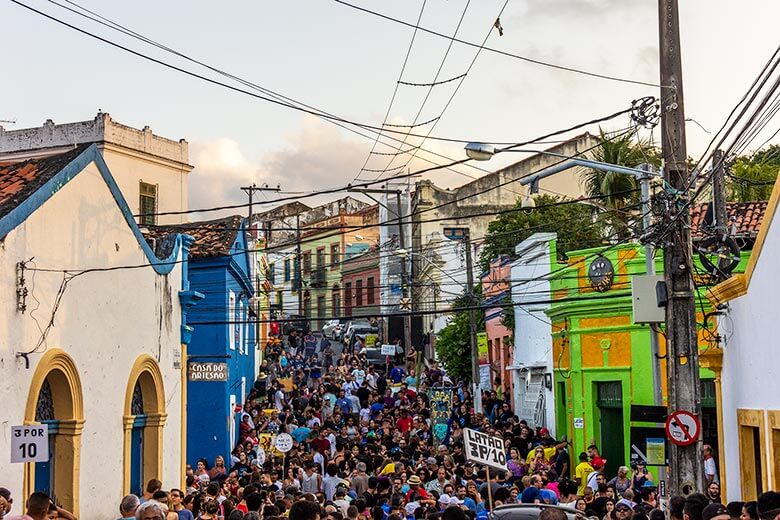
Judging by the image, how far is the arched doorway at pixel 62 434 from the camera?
1667 cm

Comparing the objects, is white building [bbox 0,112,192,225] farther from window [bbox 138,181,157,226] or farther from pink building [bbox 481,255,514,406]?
pink building [bbox 481,255,514,406]

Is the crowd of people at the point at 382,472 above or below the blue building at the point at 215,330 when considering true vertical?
below

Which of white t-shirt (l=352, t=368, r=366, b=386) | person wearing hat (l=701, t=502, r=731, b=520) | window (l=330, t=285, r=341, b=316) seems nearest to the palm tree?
white t-shirt (l=352, t=368, r=366, b=386)

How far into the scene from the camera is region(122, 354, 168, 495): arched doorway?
20.9 m

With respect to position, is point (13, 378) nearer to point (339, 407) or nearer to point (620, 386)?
point (620, 386)

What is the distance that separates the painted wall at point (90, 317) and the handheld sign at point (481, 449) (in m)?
5.65

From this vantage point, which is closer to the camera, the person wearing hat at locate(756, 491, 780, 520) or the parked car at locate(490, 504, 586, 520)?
the person wearing hat at locate(756, 491, 780, 520)

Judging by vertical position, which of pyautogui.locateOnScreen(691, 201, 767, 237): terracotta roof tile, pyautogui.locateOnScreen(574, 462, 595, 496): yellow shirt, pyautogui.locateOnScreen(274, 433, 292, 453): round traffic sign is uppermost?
pyautogui.locateOnScreen(691, 201, 767, 237): terracotta roof tile

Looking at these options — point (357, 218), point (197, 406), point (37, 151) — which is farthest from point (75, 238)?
point (357, 218)

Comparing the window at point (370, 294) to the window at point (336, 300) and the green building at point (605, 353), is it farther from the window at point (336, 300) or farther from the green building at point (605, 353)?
the green building at point (605, 353)

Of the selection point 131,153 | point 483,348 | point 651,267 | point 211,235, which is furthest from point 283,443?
point 483,348

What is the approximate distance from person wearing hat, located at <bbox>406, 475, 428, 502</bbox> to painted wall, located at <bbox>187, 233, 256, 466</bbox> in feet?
36.5

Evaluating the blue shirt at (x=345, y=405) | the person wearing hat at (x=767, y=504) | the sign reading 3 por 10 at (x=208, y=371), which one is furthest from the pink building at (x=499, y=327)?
the person wearing hat at (x=767, y=504)

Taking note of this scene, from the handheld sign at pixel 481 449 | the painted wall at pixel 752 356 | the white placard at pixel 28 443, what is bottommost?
the handheld sign at pixel 481 449
